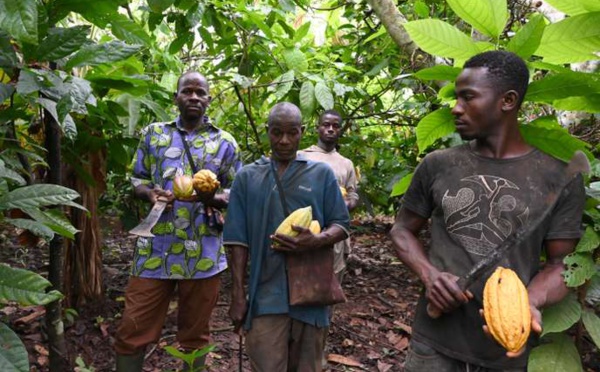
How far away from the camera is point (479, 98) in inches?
61.5

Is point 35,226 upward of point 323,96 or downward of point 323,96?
downward

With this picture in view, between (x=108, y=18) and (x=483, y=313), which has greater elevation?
(x=108, y=18)

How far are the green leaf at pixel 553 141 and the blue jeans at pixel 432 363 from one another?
0.66 metres

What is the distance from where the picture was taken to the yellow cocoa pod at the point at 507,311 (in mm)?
1328

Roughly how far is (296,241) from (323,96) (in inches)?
52.5

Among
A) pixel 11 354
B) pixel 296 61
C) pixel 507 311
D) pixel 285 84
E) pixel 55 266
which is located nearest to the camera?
pixel 11 354

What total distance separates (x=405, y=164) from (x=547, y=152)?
3.13m

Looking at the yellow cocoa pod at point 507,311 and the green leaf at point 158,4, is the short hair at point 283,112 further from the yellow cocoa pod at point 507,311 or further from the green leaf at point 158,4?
the yellow cocoa pod at point 507,311

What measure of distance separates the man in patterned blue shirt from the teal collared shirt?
0.35 meters

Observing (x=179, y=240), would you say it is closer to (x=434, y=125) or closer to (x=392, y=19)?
(x=434, y=125)

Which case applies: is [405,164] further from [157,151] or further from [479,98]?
[479,98]

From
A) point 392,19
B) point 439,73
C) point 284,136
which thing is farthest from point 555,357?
point 392,19

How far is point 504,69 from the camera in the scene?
1559mm

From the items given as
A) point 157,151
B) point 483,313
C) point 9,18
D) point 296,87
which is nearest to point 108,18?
point 9,18
